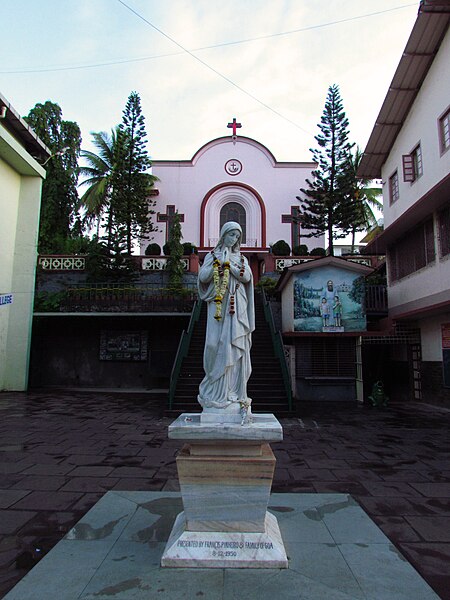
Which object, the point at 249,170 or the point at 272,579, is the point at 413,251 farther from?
the point at 249,170

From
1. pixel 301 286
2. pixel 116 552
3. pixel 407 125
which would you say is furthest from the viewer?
pixel 407 125

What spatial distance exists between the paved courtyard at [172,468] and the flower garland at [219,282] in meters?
2.33

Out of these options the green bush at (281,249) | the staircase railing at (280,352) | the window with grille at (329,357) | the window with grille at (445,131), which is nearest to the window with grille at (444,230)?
the window with grille at (445,131)

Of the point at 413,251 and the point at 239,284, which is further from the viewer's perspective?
the point at 413,251

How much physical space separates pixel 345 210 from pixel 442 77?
8742mm

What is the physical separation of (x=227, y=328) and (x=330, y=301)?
931 centimetres

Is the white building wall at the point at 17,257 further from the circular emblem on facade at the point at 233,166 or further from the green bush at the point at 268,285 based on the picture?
the circular emblem on facade at the point at 233,166

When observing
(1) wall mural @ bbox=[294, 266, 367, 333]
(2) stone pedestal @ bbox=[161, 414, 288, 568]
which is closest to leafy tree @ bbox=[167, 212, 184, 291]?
(1) wall mural @ bbox=[294, 266, 367, 333]

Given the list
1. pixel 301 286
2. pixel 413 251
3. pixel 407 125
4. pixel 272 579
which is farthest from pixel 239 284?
pixel 407 125

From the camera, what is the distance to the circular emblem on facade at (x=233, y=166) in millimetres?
23703

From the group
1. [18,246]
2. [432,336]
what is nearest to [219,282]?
[432,336]

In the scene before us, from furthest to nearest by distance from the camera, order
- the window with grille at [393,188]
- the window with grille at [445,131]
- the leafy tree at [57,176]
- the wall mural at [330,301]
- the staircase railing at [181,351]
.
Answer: the leafy tree at [57,176] < the window with grille at [393,188] < the wall mural at [330,301] < the window with grille at [445,131] < the staircase railing at [181,351]

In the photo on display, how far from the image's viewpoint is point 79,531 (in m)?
3.32

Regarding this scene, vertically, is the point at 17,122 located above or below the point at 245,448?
above
